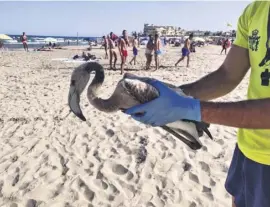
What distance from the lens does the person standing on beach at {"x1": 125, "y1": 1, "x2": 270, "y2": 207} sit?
3.87 ft

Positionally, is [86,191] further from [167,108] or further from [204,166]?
[167,108]

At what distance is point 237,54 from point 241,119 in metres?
0.66

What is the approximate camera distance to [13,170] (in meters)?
4.04

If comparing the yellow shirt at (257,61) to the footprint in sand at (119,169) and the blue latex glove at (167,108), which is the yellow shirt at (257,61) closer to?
the blue latex glove at (167,108)

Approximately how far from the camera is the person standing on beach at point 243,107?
1.18 metres

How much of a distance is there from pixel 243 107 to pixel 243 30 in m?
0.66

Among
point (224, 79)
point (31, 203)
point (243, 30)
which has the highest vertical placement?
point (243, 30)

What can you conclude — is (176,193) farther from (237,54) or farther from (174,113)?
(174,113)

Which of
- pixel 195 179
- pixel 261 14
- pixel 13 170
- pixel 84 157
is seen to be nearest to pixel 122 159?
pixel 84 157

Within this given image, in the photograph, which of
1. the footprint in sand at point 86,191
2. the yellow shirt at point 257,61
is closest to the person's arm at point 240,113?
the yellow shirt at point 257,61

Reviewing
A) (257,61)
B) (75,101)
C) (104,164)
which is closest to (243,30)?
(257,61)

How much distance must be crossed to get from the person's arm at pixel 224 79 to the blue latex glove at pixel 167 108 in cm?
51

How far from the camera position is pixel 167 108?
1199 millimetres

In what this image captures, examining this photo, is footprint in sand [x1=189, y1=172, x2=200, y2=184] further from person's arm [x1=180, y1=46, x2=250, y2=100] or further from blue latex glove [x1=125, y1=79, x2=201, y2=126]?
blue latex glove [x1=125, y1=79, x2=201, y2=126]
